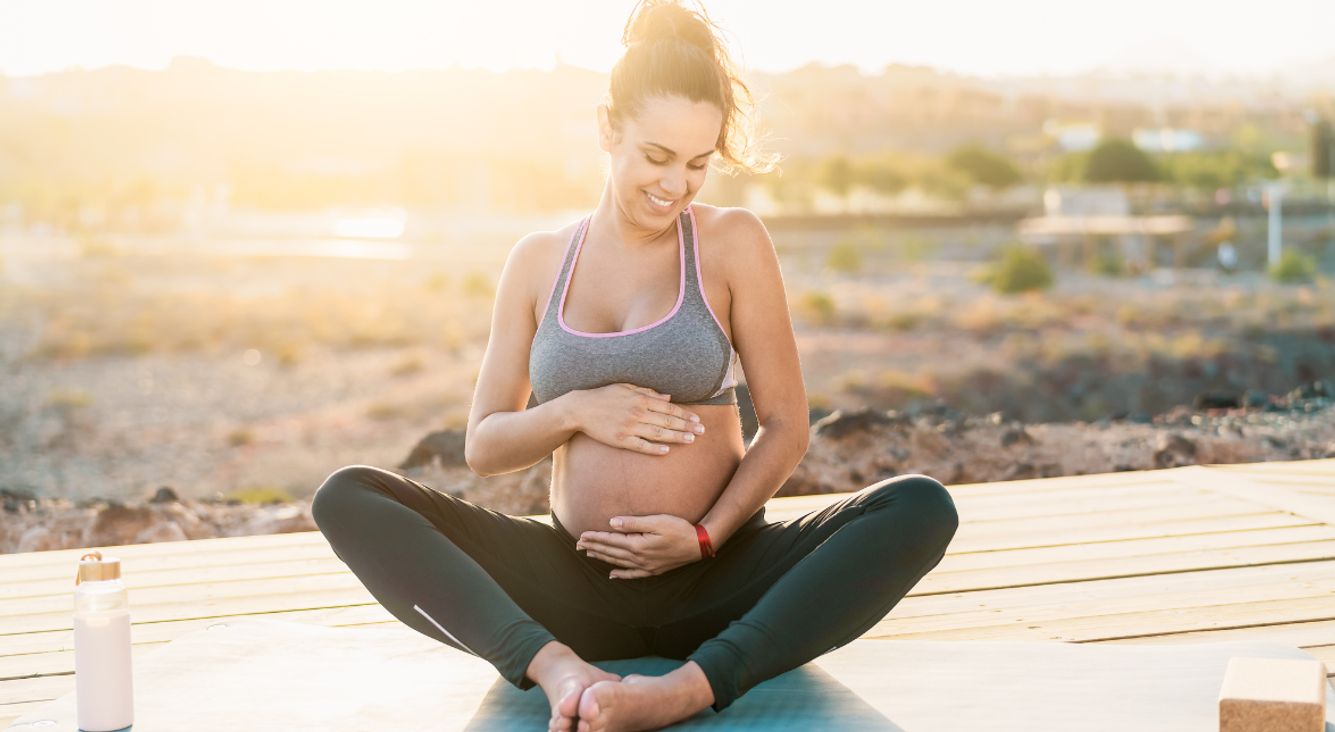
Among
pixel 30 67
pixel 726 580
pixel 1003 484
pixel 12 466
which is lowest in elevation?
pixel 12 466

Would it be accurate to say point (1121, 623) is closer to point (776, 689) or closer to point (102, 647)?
point (776, 689)

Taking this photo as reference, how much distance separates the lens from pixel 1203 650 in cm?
206

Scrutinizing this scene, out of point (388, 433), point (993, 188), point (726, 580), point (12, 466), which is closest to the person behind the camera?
point (726, 580)

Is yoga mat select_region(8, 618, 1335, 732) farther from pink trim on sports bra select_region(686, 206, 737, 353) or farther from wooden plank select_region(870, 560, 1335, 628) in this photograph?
pink trim on sports bra select_region(686, 206, 737, 353)

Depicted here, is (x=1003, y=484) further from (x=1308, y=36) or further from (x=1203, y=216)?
(x=1308, y=36)

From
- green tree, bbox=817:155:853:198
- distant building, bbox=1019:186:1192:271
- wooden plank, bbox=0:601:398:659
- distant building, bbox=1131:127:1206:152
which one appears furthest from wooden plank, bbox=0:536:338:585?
distant building, bbox=1131:127:1206:152

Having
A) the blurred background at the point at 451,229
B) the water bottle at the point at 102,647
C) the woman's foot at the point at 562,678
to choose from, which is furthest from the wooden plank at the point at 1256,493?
the blurred background at the point at 451,229

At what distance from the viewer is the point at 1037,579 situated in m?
2.63

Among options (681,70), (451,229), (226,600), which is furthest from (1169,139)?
(681,70)

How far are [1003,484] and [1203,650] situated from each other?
153 cm

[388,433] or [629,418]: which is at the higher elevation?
[629,418]

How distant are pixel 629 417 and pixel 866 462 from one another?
2.46 metres

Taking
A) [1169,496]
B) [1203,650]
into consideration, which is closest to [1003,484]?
[1169,496]

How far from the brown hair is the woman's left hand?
57 centimetres
